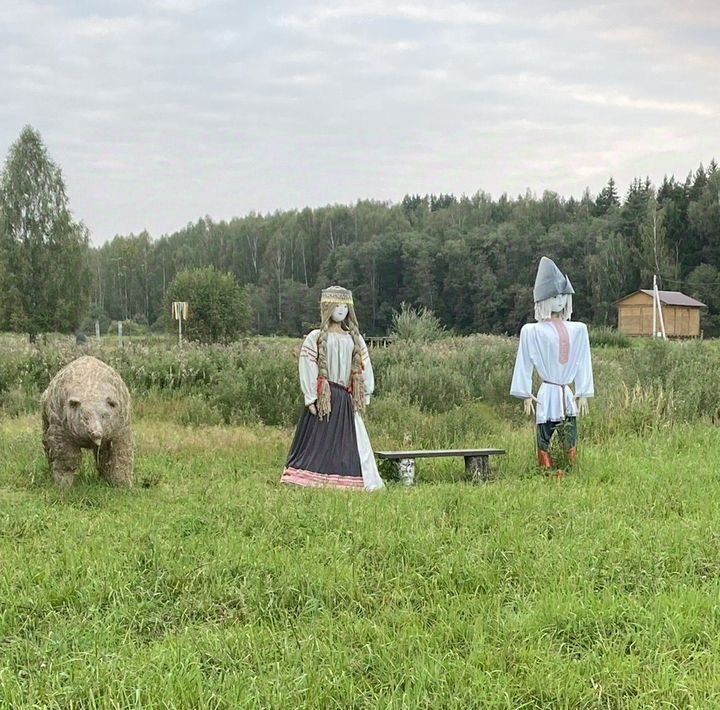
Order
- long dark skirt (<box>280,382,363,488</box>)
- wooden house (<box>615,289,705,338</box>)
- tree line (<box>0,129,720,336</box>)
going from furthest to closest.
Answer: tree line (<box>0,129,720,336</box>) < wooden house (<box>615,289,705,338</box>) < long dark skirt (<box>280,382,363,488</box>)

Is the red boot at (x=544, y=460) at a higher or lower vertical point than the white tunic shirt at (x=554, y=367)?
lower

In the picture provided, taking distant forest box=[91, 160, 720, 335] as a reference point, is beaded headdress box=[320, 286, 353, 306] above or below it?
below

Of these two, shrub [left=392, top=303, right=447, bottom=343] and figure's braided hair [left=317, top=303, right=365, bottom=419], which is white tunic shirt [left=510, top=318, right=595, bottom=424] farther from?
shrub [left=392, top=303, right=447, bottom=343]

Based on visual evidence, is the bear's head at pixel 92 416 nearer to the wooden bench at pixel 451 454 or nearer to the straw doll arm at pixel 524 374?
the wooden bench at pixel 451 454

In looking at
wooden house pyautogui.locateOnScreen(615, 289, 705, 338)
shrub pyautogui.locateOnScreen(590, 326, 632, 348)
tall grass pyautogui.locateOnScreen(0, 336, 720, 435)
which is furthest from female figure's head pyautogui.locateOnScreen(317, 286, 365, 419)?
wooden house pyautogui.locateOnScreen(615, 289, 705, 338)

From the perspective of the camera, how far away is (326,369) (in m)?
7.14

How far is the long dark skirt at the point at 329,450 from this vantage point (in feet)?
22.5

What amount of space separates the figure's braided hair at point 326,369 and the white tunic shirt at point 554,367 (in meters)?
1.44

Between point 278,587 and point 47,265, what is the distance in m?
34.6

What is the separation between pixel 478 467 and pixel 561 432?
87 cm

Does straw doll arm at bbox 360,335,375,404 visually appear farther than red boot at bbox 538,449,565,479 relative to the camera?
Yes

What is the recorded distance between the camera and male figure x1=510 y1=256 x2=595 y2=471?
7.07 metres

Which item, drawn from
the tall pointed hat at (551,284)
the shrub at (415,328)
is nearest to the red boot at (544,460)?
the tall pointed hat at (551,284)

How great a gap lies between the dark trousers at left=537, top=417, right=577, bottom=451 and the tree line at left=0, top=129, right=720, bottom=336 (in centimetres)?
3231
